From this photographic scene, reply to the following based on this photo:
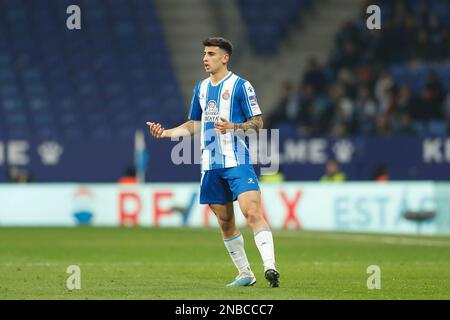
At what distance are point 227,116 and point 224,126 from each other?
0.47m

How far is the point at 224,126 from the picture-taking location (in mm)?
9984

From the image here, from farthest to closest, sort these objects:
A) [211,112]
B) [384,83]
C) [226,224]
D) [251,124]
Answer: [384,83]
[226,224]
[211,112]
[251,124]

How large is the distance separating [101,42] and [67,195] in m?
6.31

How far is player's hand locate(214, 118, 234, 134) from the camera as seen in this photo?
998 cm

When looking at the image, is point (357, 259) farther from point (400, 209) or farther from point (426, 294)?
point (400, 209)

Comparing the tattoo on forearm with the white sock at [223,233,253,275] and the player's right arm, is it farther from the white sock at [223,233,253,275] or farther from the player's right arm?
the white sock at [223,233,253,275]

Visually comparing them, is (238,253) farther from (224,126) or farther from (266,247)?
(224,126)

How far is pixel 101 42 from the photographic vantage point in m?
29.6

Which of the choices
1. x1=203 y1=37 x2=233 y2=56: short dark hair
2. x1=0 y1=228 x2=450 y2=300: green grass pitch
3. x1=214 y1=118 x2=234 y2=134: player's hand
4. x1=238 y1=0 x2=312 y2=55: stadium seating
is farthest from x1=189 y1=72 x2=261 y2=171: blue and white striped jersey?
x1=238 y1=0 x2=312 y2=55: stadium seating

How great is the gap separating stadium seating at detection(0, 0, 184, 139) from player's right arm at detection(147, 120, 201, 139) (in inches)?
650

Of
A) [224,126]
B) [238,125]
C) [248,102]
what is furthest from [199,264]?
[224,126]

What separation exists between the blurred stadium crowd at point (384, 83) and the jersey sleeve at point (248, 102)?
14350mm

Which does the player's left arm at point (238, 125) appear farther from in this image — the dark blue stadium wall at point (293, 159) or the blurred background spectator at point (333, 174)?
the dark blue stadium wall at point (293, 159)

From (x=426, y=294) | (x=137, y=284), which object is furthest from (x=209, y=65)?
(x=426, y=294)
